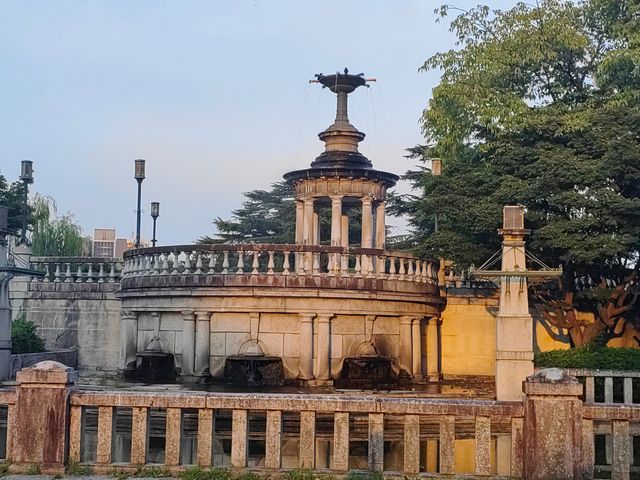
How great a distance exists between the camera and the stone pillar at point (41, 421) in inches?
335

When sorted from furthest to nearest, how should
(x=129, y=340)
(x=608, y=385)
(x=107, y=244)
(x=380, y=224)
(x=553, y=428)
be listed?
(x=107, y=244), (x=380, y=224), (x=129, y=340), (x=608, y=385), (x=553, y=428)

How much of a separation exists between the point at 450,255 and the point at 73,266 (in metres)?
13.2

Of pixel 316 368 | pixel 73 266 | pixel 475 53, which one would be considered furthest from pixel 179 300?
pixel 475 53

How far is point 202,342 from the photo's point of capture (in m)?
17.9

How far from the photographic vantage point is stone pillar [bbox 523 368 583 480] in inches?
315

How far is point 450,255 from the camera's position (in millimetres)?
19531

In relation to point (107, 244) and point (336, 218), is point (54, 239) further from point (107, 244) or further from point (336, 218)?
point (336, 218)

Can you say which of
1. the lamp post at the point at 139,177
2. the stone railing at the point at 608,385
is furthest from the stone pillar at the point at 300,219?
the stone railing at the point at 608,385

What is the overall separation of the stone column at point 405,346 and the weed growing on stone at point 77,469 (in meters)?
11.1

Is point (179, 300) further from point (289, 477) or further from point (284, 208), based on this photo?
point (284, 208)

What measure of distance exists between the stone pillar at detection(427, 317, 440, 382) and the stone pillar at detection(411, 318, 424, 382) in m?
1.61

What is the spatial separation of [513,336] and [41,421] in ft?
26.7

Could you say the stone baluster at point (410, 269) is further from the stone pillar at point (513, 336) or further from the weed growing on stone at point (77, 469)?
the weed growing on stone at point (77, 469)

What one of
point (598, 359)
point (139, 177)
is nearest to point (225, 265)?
point (598, 359)
